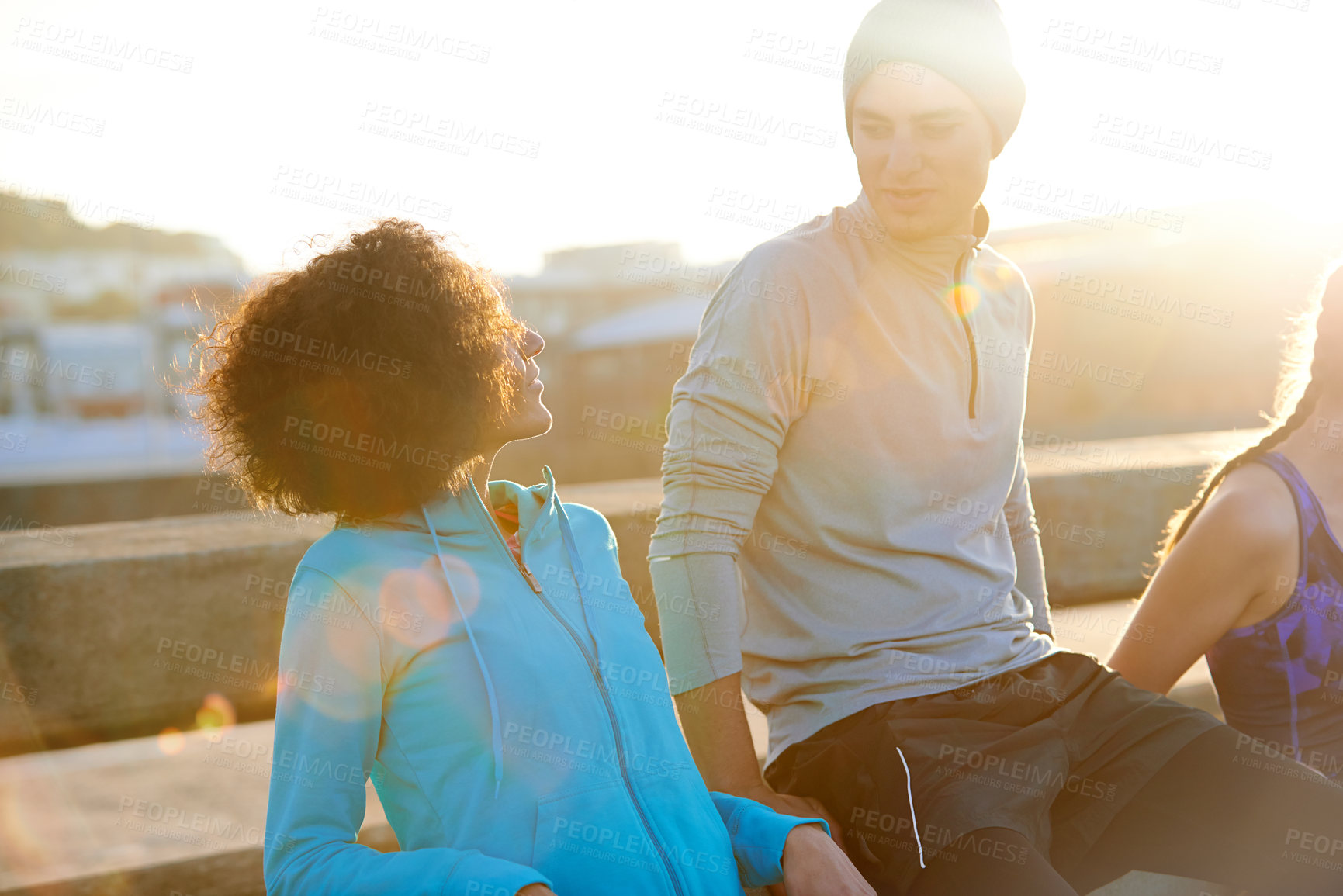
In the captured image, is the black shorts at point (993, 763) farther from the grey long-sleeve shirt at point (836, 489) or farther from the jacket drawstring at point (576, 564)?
the jacket drawstring at point (576, 564)

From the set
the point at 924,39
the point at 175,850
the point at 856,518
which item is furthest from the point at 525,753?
the point at 175,850

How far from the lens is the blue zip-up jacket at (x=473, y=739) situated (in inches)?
44.3

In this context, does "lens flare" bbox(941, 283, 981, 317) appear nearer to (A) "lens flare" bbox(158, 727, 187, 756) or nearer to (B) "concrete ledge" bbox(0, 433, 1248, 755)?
(B) "concrete ledge" bbox(0, 433, 1248, 755)

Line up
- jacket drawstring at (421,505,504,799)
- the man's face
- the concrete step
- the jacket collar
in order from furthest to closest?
the concrete step
the man's face
the jacket collar
jacket drawstring at (421,505,504,799)

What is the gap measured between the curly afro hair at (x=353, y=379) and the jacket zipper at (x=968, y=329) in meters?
0.90

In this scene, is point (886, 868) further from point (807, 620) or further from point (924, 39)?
point (924, 39)

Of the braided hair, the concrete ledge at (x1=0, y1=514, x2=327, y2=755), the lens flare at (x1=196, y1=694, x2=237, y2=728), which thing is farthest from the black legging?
the lens flare at (x1=196, y1=694, x2=237, y2=728)

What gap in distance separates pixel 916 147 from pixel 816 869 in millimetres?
1159

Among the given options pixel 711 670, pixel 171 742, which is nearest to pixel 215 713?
pixel 171 742

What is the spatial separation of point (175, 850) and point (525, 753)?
157cm

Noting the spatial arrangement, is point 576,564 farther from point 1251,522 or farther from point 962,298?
point 1251,522

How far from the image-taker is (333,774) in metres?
1.13

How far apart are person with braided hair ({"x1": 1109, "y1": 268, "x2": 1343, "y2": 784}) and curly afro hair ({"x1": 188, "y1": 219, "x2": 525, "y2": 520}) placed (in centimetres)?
139

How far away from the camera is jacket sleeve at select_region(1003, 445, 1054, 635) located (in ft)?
6.79
